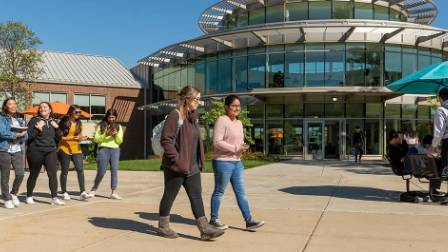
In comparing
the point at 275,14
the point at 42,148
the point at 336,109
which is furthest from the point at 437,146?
the point at 275,14

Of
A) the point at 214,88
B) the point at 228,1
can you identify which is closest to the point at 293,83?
the point at 214,88

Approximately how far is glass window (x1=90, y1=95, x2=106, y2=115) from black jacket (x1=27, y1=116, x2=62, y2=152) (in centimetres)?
3025

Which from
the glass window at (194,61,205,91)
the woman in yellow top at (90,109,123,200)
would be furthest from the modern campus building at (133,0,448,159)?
the woman in yellow top at (90,109,123,200)

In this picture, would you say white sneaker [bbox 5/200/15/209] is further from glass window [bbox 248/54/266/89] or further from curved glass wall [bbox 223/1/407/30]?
curved glass wall [bbox 223/1/407/30]

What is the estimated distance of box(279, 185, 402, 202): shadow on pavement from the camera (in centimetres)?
901

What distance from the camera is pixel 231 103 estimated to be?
580 cm

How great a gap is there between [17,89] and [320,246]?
25437 mm

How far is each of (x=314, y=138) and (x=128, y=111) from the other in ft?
59.9

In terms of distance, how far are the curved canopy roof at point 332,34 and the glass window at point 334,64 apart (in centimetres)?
50

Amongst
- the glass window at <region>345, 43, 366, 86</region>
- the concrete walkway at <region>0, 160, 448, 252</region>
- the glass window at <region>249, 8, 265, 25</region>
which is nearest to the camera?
the concrete walkway at <region>0, 160, 448, 252</region>

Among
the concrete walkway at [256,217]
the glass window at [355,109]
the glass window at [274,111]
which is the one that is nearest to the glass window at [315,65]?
the glass window at [355,109]

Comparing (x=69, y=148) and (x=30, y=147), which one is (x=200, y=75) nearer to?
(x=69, y=148)

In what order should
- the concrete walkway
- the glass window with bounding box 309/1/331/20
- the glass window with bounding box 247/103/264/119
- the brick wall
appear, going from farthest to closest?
the brick wall
the glass window with bounding box 309/1/331/20
the glass window with bounding box 247/103/264/119
the concrete walkway

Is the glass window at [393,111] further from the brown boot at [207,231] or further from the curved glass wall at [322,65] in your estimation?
the brown boot at [207,231]
